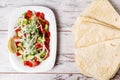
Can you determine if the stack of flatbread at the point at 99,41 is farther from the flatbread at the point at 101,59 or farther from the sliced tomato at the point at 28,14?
the sliced tomato at the point at 28,14

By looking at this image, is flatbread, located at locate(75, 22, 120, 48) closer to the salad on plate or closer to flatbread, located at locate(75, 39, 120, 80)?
flatbread, located at locate(75, 39, 120, 80)

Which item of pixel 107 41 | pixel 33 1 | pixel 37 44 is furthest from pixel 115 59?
pixel 33 1

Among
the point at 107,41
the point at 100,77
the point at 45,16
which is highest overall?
the point at 45,16

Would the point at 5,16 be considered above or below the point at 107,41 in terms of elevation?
above

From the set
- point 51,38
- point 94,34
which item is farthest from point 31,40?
A: point 94,34

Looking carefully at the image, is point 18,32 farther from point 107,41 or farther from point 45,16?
point 107,41

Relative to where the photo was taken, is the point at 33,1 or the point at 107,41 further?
the point at 33,1

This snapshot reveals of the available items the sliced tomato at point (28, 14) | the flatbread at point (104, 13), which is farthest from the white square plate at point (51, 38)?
the flatbread at point (104, 13)

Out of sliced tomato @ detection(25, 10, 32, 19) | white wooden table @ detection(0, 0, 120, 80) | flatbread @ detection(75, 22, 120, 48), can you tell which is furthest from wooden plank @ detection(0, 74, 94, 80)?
sliced tomato @ detection(25, 10, 32, 19)
